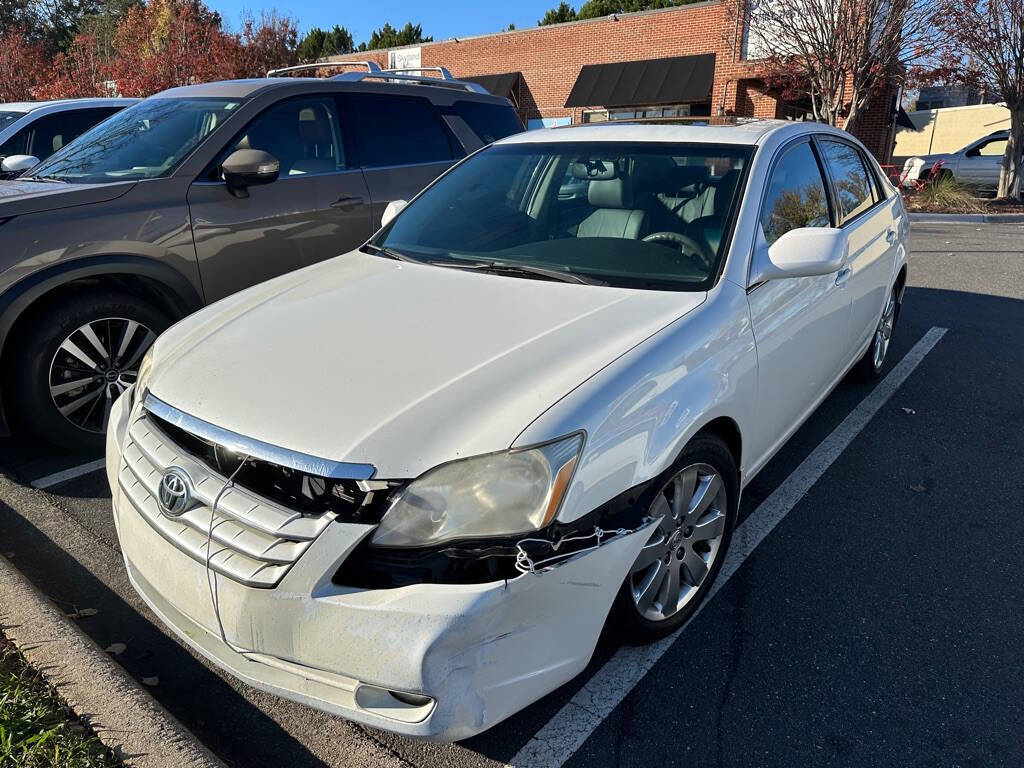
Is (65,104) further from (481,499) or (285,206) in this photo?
(481,499)

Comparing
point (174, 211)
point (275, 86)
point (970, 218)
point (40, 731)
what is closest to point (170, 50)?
point (275, 86)

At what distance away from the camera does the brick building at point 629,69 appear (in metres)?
22.2

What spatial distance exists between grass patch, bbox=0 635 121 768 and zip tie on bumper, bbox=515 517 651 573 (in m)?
1.24

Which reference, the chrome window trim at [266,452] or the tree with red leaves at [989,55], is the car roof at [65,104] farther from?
the tree with red leaves at [989,55]

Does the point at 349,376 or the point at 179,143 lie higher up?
the point at 179,143

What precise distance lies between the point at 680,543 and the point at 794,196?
5.92 ft

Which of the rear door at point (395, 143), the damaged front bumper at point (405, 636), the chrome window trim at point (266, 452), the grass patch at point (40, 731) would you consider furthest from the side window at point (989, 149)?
the grass patch at point (40, 731)

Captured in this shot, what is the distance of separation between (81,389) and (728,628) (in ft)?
10.9

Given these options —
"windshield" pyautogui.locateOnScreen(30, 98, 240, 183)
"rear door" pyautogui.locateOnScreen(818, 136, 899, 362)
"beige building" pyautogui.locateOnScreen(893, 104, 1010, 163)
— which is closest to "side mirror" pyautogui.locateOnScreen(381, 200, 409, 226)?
"windshield" pyautogui.locateOnScreen(30, 98, 240, 183)

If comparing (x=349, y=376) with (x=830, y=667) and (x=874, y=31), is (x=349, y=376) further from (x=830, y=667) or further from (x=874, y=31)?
→ (x=874, y=31)

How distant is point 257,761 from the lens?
2.22 meters

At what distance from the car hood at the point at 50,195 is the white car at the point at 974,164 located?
62.3ft

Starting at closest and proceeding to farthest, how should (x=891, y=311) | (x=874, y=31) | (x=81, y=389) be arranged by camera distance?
(x=81, y=389)
(x=891, y=311)
(x=874, y=31)

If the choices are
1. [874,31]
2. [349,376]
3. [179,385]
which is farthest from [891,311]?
[874,31]
